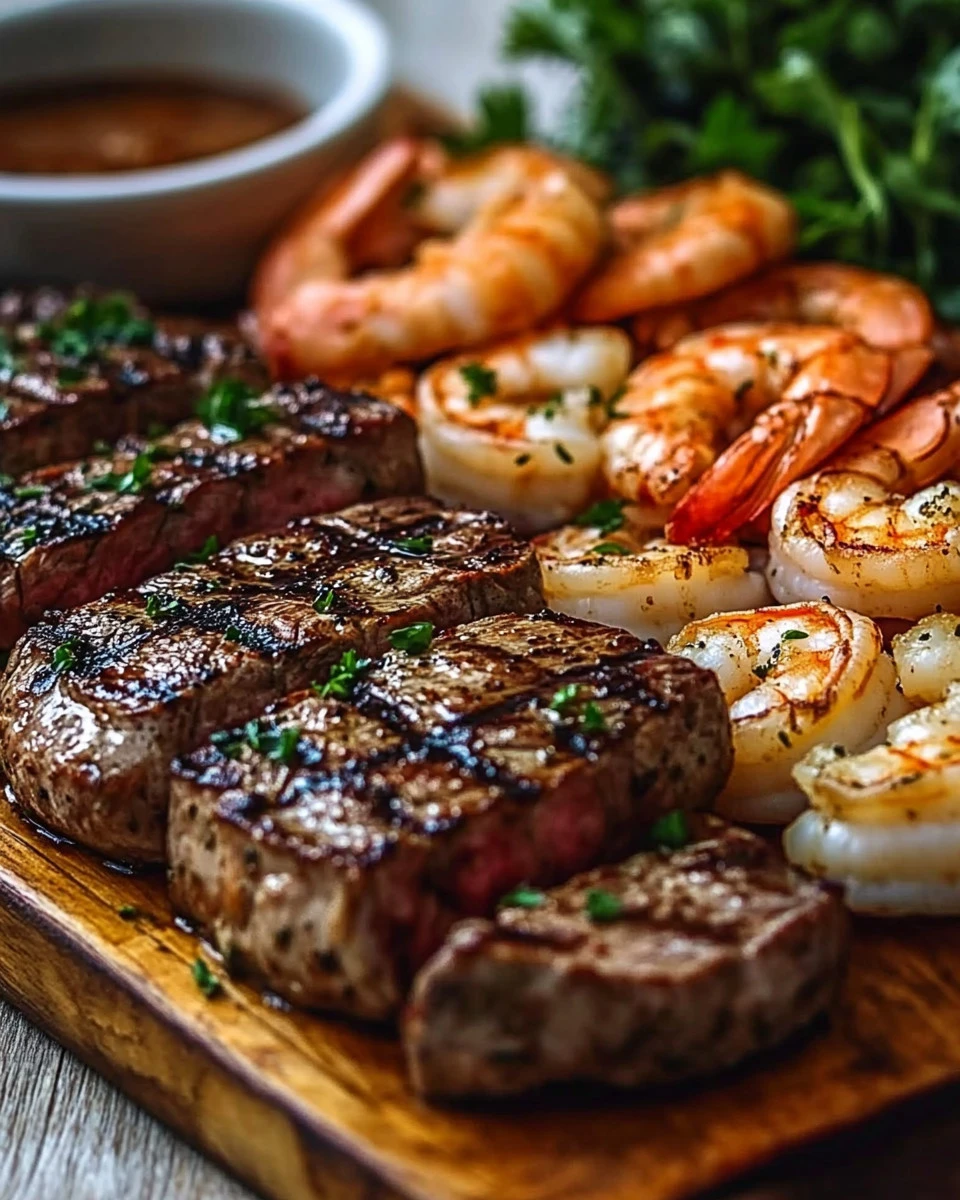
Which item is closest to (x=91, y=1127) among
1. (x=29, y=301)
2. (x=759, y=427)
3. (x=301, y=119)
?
(x=759, y=427)

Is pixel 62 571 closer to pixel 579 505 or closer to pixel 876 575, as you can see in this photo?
pixel 579 505

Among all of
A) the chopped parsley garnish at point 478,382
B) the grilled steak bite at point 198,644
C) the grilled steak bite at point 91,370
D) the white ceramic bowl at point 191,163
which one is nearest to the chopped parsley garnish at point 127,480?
the grilled steak bite at point 198,644

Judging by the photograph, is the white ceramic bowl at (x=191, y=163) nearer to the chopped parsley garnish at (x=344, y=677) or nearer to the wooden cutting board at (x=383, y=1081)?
the chopped parsley garnish at (x=344, y=677)

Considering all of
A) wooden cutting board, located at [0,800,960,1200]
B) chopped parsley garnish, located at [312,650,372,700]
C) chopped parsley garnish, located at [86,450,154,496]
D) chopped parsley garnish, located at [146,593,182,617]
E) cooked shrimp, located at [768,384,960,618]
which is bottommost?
wooden cutting board, located at [0,800,960,1200]

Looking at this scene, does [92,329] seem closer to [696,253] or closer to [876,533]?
[696,253]

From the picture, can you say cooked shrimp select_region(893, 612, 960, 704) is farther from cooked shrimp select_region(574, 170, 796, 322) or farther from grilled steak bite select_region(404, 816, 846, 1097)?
cooked shrimp select_region(574, 170, 796, 322)

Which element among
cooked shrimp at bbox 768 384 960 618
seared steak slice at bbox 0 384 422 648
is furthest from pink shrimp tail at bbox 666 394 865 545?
seared steak slice at bbox 0 384 422 648
